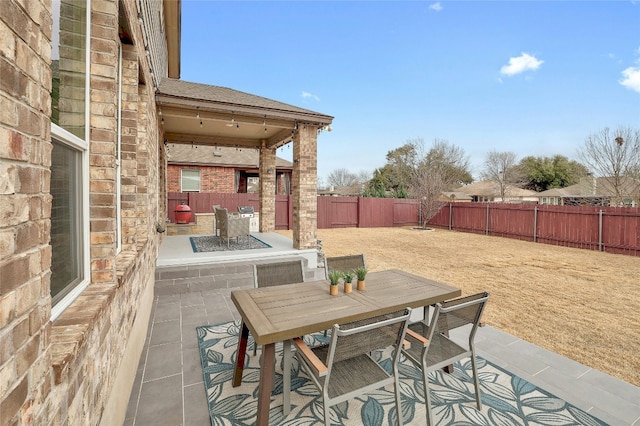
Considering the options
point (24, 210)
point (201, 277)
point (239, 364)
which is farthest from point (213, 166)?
point (24, 210)

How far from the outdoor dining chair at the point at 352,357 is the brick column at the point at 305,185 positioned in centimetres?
458

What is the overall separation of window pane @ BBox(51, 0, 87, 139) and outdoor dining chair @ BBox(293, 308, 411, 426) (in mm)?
1906

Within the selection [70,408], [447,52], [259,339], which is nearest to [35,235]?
[70,408]

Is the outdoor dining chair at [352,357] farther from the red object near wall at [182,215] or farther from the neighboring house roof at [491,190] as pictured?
the neighboring house roof at [491,190]

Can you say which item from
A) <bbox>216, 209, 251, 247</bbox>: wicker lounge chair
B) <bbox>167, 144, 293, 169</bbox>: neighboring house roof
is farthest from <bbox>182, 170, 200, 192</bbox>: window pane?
<bbox>216, 209, 251, 247</bbox>: wicker lounge chair

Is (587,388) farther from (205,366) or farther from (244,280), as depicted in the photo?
(244,280)

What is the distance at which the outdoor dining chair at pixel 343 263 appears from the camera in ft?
11.5

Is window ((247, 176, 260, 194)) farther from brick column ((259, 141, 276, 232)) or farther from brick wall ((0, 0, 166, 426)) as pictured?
brick wall ((0, 0, 166, 426))

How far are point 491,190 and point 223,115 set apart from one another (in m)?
33.5

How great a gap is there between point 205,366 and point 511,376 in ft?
9.97

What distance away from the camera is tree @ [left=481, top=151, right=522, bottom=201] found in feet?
104

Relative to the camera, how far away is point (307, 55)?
22.0m

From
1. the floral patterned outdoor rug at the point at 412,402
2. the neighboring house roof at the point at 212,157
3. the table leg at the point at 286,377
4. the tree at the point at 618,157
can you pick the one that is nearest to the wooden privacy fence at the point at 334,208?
the neighboring house roof at the point at 212,157

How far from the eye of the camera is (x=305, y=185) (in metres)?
6.78
